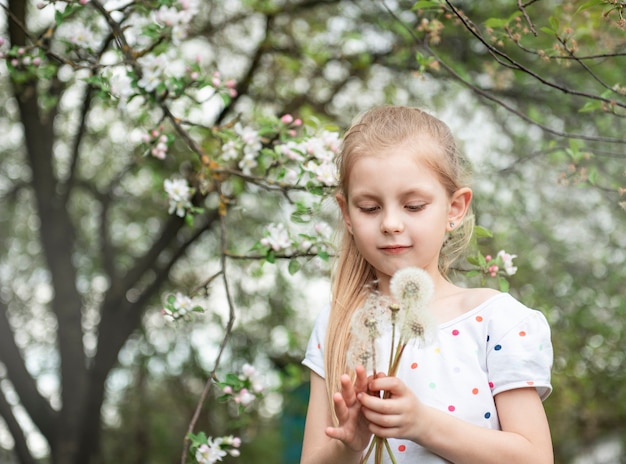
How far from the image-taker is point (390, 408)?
1.41 metres

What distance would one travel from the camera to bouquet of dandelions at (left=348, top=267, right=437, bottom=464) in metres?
1.35

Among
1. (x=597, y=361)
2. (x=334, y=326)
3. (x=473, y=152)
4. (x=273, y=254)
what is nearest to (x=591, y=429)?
(x=597, y=361)

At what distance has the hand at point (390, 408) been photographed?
1.40 metres

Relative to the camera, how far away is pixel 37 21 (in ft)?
21.0

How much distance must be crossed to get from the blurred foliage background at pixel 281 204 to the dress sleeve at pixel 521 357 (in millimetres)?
2433

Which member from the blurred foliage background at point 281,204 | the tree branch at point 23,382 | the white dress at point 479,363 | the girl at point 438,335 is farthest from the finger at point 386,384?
the tree branch at point 23,382

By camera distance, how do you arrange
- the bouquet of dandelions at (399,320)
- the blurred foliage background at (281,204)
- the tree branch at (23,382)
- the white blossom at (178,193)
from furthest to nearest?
the tree branch at (23,382)
the blurred foliage background at (281,204)
the white blossom at (178,193)
the bouquet of dandelions at (399,320)

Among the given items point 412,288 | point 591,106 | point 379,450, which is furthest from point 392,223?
point 591,106

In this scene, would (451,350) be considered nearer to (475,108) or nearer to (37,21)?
(475,108)

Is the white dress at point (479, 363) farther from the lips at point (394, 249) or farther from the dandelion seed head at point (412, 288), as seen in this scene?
the dandelion seed head at point (412, 288)

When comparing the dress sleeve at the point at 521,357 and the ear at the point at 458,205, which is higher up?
the ear at the point at 458,205

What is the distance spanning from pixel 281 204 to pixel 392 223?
4558mm

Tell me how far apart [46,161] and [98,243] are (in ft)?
6.15

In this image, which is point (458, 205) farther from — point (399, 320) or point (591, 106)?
point (591, 106)
